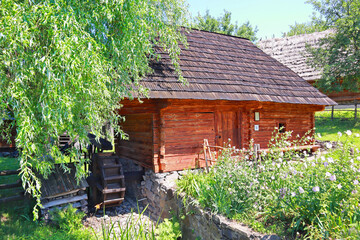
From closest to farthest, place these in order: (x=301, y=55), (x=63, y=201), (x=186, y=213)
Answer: (x=186, y=213) < (x=63, y=201) < (x=301, y=55)

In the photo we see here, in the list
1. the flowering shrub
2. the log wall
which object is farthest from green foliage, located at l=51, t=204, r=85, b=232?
the flowering shrub

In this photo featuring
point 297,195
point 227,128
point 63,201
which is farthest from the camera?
point 227,128

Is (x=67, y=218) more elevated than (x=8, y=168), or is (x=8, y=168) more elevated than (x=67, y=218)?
(x=8, y=168)

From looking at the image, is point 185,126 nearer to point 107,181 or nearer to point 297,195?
point 107,181

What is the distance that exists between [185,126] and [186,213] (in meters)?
2.62

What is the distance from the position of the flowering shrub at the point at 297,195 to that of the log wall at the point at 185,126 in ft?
6.53

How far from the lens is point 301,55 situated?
17.6 m

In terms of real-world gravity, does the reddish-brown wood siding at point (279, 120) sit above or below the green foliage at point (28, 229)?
above

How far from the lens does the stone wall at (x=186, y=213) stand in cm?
415

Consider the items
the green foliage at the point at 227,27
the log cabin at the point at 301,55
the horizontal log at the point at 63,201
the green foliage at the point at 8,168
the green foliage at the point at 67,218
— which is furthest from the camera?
the green foliage at the point at 227,27

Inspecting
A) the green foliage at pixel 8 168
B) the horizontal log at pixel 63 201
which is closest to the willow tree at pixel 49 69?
the horizontal log at pixel 63 201

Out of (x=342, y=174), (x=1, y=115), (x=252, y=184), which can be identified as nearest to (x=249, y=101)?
(x=252, y=184)

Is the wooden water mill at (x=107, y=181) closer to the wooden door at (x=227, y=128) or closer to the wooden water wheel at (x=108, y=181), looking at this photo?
the wooden water wheel at (x=108, y=181)

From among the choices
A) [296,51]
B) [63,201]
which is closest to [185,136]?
[63,201]
